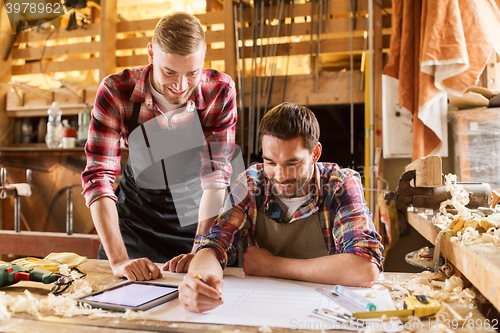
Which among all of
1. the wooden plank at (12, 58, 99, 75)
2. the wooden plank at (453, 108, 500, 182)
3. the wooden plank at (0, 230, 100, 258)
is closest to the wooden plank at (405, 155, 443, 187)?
the wooden plank at (453, 108, 500, 182)

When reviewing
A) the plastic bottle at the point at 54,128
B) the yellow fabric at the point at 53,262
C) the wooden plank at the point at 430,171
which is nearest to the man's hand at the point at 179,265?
the yellow fabric at the point at 53,262

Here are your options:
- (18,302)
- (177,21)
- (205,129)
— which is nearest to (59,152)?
(205,129)

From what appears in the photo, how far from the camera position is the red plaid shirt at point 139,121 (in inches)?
56.3

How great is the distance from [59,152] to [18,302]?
2.65 m

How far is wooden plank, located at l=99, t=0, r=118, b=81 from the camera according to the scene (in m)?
3.29

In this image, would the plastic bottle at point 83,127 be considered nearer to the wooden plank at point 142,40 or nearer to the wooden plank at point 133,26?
the wooden plank at point 142,40

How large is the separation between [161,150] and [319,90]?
5.46 ft

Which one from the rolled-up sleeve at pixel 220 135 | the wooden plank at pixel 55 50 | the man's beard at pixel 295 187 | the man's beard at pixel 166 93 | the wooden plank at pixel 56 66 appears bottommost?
the man's beard at pixel 295 187

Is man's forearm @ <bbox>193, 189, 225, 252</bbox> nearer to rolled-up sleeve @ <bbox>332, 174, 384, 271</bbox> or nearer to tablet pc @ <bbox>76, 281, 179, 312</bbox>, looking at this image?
tablet pc @ <bbox>76, 281, 179, 312</bbox>

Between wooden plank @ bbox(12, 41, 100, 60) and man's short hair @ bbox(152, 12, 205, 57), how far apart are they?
234 cm

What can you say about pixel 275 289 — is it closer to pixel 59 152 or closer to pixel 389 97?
pixel 389 97

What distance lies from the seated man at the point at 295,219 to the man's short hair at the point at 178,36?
38 centimetres

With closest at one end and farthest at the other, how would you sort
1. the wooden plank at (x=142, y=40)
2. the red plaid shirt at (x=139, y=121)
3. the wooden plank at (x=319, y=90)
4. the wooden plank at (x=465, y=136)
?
the red plaid shirt at (x=139, y=121), the wooden plank at (x=465, y=136), the wooden plank at (x=319, y=90), the wooden plank at (x=142, y=40)

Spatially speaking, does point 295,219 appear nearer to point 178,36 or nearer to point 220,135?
point 220,135
